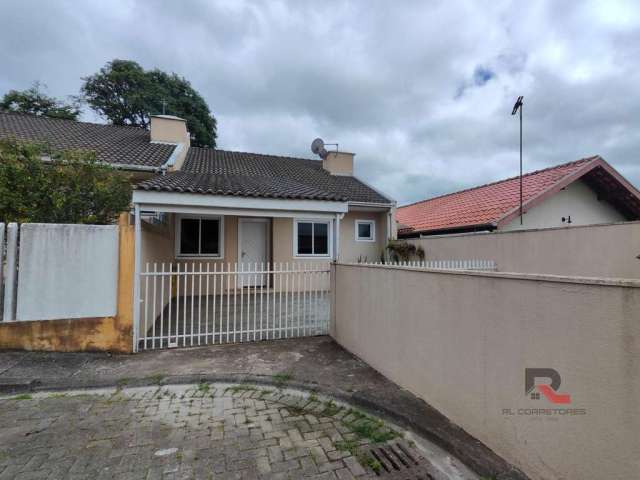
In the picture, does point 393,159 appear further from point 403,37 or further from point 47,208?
point 47,208

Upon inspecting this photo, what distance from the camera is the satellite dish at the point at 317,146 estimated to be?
15.2 metres

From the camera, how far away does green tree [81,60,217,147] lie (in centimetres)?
2289

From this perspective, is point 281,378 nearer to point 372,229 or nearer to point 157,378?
point 157,378

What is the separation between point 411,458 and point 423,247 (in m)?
9.07

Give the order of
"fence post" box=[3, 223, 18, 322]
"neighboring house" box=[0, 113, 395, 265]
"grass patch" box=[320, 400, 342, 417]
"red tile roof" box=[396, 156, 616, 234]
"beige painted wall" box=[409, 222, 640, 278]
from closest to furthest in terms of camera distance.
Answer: "grass patch" box=[320, 400, 342, 417] < "fence post" box=[3, 223, 18, 322] < "beige painted wall" box=[409, 222, 640, 278] < "neighboring house" box=[0, 113, 395, 265] < "red tile roof" box=[396, 156, 616, 234]

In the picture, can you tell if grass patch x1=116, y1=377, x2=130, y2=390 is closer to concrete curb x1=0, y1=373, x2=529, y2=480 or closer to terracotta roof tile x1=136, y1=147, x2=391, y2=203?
concrete curb x1=0, y1=373, x2=529, y2=480

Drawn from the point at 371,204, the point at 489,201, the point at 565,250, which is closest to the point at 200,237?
the point at 371,204

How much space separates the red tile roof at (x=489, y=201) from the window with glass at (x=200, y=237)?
8.26 m

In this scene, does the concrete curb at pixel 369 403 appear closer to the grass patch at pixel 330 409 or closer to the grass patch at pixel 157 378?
the grass patch at pixel 157 378

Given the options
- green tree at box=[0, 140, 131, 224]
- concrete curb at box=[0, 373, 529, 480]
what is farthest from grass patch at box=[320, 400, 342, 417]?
green tree at box=[0, 140, 131, 224]

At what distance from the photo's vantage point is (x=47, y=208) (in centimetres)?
502

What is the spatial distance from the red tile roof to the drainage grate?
350 inches

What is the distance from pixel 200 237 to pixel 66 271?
5.61 m

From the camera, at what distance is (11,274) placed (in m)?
4.51
